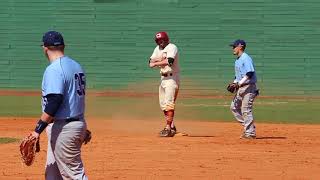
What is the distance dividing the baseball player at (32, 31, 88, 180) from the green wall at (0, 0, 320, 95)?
2393cm

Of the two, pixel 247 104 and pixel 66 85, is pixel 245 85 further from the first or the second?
pixel 66 85

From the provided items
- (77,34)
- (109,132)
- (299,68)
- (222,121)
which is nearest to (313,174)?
(109,132)

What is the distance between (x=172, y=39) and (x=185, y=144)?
1800 centimetres

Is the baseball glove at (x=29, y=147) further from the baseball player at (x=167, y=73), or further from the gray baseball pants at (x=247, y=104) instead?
the gray baseball pants at (x=247, y=104)

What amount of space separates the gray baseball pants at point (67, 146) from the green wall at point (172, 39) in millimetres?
23938

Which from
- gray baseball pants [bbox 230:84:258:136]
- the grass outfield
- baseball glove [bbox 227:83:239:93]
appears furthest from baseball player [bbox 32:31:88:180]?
the grass outfield

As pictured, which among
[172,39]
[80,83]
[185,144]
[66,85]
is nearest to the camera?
[66,85]

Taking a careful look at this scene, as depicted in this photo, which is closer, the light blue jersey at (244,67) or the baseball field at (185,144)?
the baseball field at (185,144)

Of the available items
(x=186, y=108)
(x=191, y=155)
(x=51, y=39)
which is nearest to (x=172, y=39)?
(x=186, y=108)

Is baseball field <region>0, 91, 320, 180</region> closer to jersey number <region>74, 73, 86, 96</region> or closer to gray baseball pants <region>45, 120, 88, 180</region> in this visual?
gray baseball pants <region>45, 120, 88, 180</region>

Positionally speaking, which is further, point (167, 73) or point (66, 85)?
point (167, 73)

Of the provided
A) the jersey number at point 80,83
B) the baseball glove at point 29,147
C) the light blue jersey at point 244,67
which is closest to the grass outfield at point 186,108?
the light blue jersey at point 244,67

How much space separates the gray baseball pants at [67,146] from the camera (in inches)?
328

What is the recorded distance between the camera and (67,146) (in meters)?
8.33
